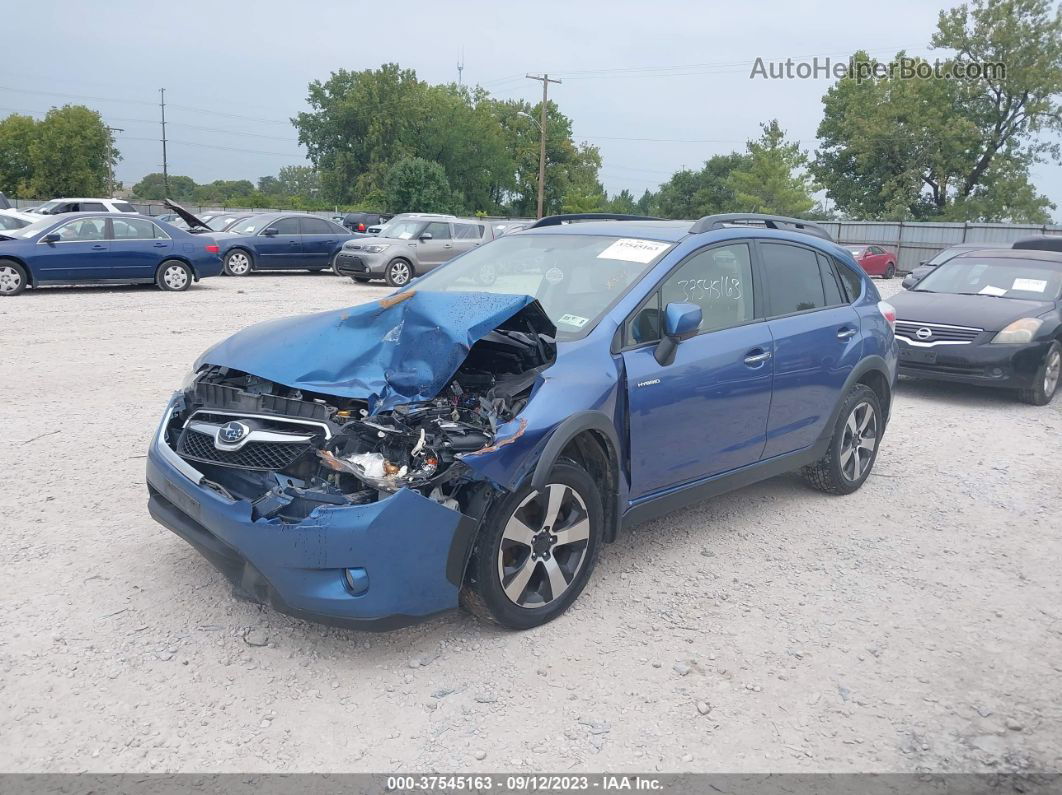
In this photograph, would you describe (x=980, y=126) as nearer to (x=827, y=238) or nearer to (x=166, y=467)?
(x=827, y=238)

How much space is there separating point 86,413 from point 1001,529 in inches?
272

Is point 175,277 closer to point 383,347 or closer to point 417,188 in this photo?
point 383,347

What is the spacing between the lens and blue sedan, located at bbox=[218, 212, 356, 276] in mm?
20359

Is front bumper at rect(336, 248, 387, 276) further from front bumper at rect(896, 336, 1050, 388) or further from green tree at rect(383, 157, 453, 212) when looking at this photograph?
green tree at rect(383, 157, 453, 212)

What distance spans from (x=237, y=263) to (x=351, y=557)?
731 inches

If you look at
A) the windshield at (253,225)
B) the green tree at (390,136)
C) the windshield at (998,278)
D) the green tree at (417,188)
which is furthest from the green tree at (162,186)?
the windshield at (998,278)

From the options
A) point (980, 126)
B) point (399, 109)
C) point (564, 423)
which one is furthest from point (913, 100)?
point (564, 423)

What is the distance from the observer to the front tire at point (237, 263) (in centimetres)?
2023

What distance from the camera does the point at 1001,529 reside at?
547 centimetres

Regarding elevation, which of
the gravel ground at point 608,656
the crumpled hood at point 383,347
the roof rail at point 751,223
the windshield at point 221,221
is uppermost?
the windshield at point 221,221

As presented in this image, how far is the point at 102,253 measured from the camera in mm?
15547

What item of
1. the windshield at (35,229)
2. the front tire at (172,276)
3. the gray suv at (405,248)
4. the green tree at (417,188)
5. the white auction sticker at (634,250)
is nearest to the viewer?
the white auction sticker at (634,250)

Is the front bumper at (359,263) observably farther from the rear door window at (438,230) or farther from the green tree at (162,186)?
the green tree at (162,186)

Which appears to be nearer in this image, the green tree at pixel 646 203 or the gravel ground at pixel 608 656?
the gravel ground at pixel 608 656
